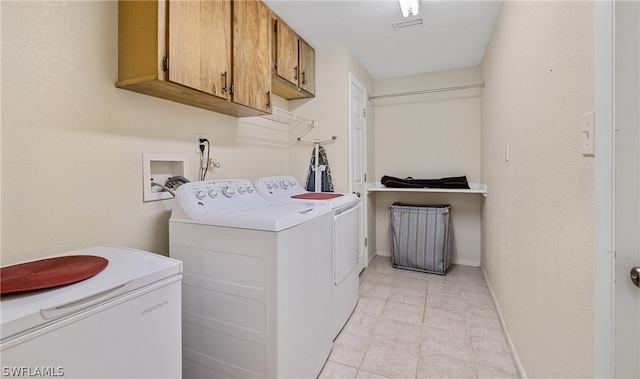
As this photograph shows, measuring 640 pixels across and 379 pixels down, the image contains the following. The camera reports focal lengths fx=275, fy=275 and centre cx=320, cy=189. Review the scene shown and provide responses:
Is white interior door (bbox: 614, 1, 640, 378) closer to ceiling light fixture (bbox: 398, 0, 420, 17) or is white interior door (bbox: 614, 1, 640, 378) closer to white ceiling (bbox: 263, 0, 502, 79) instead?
ceiling light fixture (bbox: 398, 0, 420, 17)

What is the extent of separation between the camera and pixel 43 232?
1.11 meters

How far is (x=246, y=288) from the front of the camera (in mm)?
1244

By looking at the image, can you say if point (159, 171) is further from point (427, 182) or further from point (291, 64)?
point (427, 182)

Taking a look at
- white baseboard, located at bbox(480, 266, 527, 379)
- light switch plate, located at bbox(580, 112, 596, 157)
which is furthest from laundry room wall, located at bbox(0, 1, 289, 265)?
white baseboard, located at bbox(480, 266, 527, 379)

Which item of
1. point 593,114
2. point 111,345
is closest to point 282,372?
point 111,345

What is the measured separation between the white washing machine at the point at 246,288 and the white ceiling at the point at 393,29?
1542 millimetres

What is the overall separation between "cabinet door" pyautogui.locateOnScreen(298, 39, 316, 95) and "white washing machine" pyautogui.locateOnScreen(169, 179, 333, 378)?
149 centimetres

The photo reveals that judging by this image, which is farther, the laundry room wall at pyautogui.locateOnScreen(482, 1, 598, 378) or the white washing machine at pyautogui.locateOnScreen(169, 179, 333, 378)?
the white washing machine at pyautogui.locateOnScreen(169, 179, 333, 378)

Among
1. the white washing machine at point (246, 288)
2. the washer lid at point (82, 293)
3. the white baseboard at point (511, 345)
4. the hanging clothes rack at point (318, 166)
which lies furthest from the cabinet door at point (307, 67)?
the white baseboard at point (511, 345)

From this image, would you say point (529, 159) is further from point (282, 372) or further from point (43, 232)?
point (43, 232)

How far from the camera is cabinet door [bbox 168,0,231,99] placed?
129 cm

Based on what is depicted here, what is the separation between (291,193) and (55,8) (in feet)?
5.30

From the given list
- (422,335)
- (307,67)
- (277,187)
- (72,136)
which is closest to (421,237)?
(422,335)

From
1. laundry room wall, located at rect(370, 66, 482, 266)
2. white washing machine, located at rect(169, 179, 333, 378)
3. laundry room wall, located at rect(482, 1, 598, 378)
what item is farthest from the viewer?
laundry room wall, located at rect(370, 66, 482, 266)
